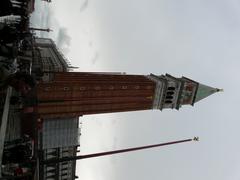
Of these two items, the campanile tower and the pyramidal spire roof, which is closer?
the campanile tower

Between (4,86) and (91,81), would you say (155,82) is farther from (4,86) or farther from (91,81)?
(4,86)

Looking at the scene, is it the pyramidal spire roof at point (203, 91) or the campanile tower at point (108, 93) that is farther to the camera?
the pyramidal spire roof at point (203, 91)

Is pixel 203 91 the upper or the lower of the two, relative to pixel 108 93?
lower

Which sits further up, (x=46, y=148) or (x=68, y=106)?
(x=68, y=106)

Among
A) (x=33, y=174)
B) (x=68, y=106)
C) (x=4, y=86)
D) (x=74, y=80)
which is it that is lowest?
(x=68, y=106)

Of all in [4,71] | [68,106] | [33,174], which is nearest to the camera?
[33,174]

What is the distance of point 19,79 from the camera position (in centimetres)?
3212

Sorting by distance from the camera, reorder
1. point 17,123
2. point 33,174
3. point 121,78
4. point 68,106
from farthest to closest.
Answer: point 121,78, point 68,106, point 17,123, point 33,174

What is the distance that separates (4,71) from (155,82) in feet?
249

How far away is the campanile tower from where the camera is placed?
299ft

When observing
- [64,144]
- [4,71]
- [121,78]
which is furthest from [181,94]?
[4,71]

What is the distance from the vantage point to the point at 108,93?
3878 inches

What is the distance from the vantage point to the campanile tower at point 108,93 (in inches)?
3588

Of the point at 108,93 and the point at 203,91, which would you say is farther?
the point at 203,91
